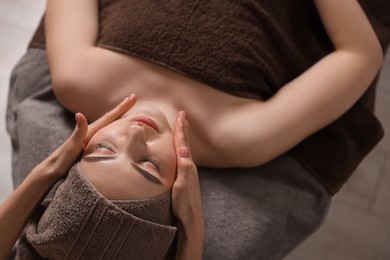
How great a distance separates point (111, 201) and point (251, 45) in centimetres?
52

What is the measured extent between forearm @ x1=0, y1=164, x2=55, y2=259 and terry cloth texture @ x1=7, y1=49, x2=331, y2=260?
223 millimetres

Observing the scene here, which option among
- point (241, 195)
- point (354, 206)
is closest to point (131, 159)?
point (241, 195)

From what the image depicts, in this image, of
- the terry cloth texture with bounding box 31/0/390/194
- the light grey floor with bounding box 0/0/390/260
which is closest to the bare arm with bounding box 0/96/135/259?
the terry cloth texture with bounding box 31/0/390/194

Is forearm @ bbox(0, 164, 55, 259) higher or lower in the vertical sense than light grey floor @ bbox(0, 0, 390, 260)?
higher

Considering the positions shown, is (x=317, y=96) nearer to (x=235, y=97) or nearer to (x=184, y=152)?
(x=235, y=97)

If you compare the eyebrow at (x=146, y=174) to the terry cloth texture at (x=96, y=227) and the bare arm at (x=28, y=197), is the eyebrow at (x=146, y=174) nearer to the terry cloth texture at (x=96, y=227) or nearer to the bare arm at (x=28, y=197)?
the terry cloth texture at (x=96, y=227)

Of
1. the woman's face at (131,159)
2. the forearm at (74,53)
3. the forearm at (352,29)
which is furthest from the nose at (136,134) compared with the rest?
the forearm at (352,29)

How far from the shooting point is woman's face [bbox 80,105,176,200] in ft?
3.00

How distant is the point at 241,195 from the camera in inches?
48.9

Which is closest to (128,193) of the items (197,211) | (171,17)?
(197,211)

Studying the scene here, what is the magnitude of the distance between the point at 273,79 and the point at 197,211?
39 centimetres

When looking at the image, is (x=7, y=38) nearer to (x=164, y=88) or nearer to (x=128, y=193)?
(x=164, y=88)

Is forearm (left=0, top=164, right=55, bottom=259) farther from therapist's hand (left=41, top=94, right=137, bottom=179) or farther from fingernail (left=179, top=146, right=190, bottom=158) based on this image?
fingernail (left=179, top=146, right=190, bottom=158)

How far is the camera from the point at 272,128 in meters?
1.16
